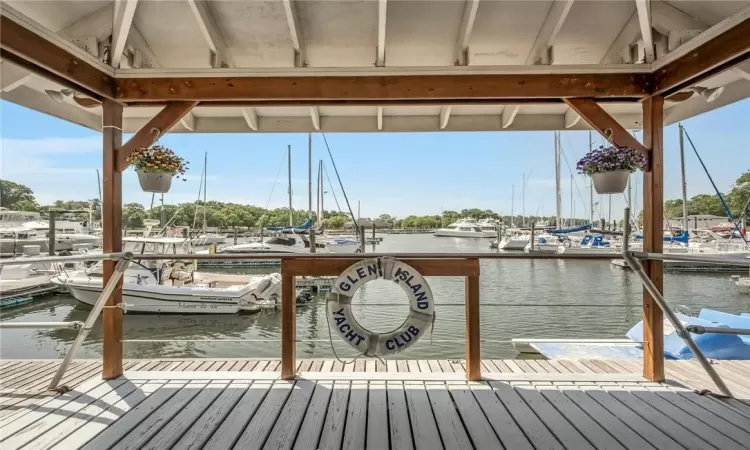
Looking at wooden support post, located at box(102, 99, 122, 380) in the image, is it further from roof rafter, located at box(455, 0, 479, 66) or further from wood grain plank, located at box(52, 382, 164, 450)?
roof rafter, located at box(455, 0, 479, 66)

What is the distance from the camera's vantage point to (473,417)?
6.08ft

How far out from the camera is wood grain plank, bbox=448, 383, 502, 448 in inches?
64.6

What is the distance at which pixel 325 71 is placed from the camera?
7.75ft

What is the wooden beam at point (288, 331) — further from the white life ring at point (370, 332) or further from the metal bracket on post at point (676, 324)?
the metal bracket on post at point (676, 324)

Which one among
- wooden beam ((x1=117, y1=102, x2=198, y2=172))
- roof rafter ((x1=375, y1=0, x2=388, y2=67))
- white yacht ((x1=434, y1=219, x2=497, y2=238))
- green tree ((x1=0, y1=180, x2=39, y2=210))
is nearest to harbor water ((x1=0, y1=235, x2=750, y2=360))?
wooden beam ((x1=117, y1=102, x2=198, y2=172))

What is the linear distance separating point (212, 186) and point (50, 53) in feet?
54.7

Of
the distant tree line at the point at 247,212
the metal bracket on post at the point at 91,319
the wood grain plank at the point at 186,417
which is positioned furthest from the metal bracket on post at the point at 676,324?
the distant tree line at the point at 247,212

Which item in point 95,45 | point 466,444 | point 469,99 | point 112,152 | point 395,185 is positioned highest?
point 395,185

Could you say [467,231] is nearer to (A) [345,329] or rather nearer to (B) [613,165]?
(B) [613,165]

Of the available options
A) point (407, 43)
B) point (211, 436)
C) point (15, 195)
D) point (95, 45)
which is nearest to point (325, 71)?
point (407, 43)

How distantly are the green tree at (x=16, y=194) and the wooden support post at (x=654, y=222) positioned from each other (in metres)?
29.7

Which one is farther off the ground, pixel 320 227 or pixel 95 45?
pixel 95 45

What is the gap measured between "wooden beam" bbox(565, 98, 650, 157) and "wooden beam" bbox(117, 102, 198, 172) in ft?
7.39

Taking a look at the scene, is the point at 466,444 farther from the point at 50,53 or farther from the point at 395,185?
the point at 395,185
